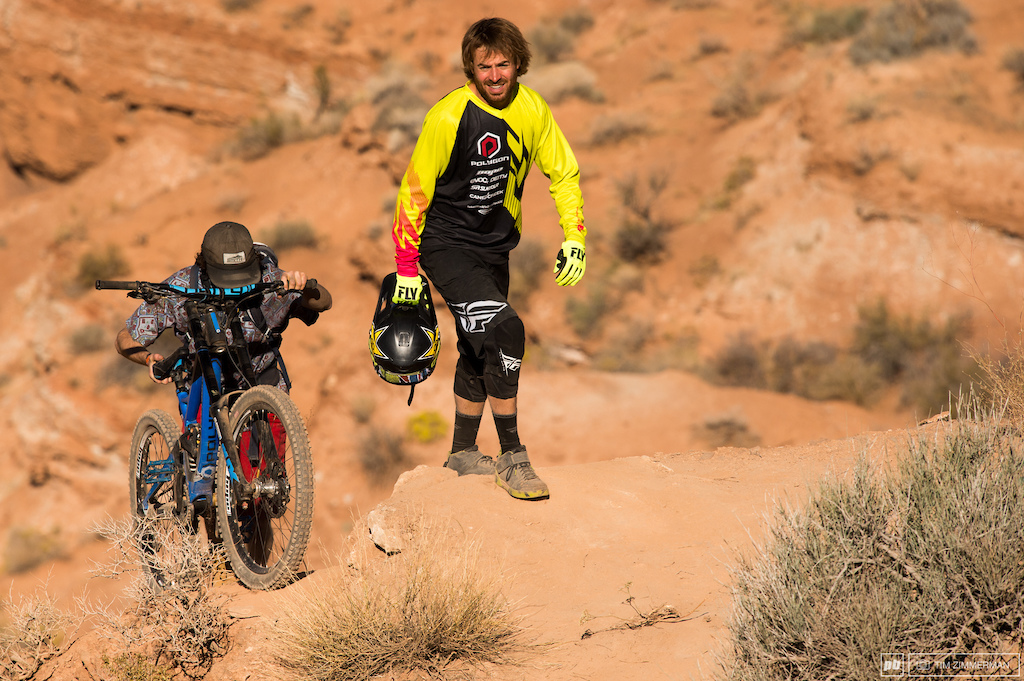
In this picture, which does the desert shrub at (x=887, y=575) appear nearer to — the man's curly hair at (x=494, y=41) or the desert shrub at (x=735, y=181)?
the man's curly hair at (x=494, y=41)

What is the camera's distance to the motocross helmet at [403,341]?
409 centimetres

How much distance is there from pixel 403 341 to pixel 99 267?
13629 millimetres

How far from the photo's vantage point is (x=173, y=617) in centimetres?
349

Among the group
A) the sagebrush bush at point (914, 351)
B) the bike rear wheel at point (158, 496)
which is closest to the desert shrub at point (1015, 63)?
the sagebrush bush at point (914, 351)

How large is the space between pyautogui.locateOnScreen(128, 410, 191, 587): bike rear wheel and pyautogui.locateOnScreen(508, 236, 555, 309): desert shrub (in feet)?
32.9

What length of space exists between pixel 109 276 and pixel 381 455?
859 cm

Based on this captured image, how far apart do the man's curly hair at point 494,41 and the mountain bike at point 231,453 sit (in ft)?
4.83

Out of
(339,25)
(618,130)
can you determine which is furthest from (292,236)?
(339,25)

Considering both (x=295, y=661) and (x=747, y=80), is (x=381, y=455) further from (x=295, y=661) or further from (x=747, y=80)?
(x=747, y=80)

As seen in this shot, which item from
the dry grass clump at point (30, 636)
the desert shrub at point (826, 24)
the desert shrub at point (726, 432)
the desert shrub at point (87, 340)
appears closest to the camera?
the dry grass clump at point (30, 636)

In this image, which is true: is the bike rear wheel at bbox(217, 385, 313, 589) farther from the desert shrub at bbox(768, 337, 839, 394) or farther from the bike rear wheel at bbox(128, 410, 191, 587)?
the desert shrub at bbox(768, 337, 839, 394)

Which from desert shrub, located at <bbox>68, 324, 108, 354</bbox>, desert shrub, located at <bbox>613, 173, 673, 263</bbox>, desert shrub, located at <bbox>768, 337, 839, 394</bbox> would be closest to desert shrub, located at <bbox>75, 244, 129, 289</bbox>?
desert shrub, located at <bbox>68, 324, 108, 354</bbox>

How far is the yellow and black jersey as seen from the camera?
3.93 metres

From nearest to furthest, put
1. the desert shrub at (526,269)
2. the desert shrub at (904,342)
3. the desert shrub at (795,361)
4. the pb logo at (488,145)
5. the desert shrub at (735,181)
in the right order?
the pb logo at (488,145), the desert shrub at (904,342), the desert shrub at (795,361), the desert shrub at (526,269), the desert shrub at (735,181)
